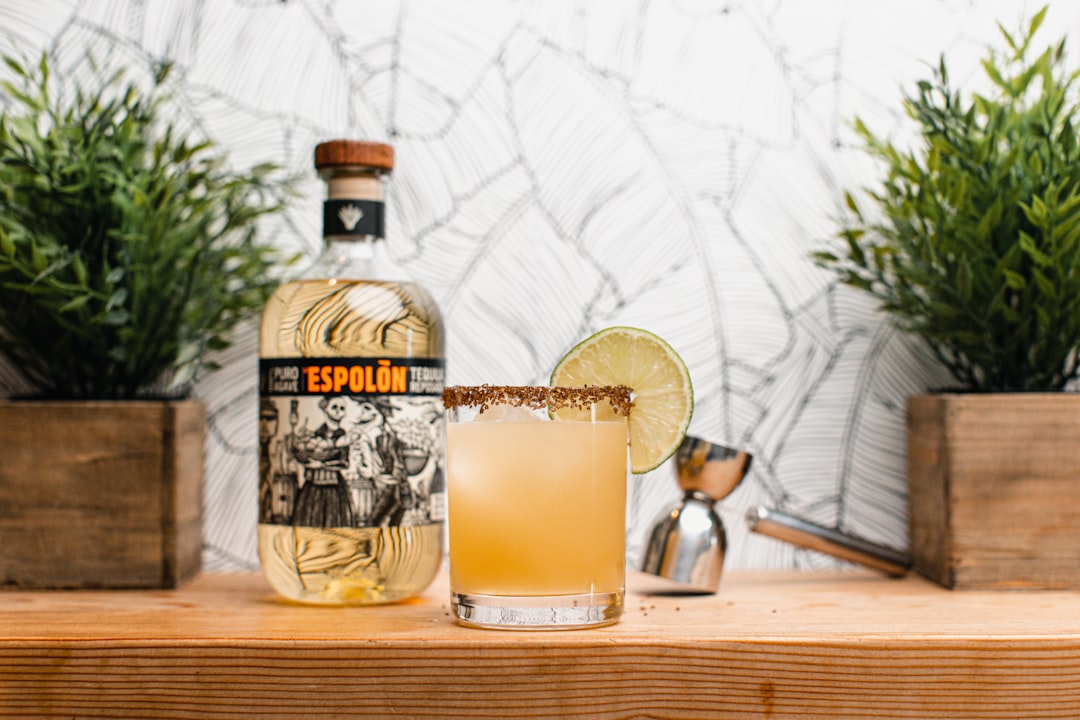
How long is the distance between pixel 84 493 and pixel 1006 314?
0.85 meters

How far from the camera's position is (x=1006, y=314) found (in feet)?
2.87

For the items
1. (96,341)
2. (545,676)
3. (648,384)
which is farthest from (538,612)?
(96,341)

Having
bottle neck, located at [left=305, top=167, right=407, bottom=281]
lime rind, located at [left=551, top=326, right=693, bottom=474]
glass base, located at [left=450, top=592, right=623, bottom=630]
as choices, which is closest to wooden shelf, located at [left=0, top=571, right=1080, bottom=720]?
glass base, located at [left=450, top=592, right=623, bottom=630]

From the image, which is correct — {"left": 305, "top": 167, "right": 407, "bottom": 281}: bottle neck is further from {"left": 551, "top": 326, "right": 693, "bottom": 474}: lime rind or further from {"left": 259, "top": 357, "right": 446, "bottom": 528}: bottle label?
{"left": 551, "top": 326, "right": 693, "bottom": 474}: lime rind

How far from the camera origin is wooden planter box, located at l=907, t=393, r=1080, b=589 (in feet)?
2.85

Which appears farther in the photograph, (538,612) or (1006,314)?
(1006,314)

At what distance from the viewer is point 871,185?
1.03 metres

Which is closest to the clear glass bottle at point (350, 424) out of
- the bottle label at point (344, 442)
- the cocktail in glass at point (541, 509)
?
the bottle label at point (344, 442)

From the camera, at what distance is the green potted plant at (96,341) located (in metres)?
0.87

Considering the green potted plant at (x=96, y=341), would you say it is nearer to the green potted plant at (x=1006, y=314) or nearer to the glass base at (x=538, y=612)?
the glass base at (x=538, y=612)

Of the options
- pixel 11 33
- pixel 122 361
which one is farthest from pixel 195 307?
pixel 11 33

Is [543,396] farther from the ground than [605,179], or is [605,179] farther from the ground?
[605,179]

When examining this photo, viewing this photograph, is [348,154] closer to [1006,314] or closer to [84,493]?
[84,493]

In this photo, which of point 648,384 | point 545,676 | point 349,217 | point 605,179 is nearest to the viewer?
point 545,676
